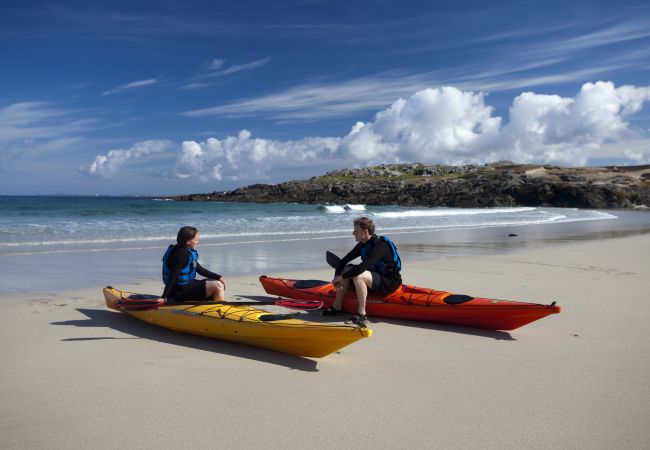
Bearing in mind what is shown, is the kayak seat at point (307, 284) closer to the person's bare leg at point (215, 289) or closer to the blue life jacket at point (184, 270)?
the person's bare leg at point (215, 289)

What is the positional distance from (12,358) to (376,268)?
397 cm

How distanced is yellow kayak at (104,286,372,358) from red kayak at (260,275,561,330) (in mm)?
1653

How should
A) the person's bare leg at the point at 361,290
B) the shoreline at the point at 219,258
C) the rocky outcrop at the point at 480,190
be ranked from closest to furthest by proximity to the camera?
the person's bare leg at the point at 361,290 < the shoreline at the point at 219,258 < the rocky outcrop at the point at 480,190

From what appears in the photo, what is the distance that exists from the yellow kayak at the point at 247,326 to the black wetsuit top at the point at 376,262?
1.30 metres

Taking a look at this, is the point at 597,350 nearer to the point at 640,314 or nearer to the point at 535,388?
the point at 535,388

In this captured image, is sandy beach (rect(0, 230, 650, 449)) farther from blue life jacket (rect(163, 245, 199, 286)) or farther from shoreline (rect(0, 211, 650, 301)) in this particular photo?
shoreline (rect(0, 211, 650, 301))

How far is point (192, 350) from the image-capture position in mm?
5043

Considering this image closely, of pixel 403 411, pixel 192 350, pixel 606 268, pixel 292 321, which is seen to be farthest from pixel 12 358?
pixel 606 268

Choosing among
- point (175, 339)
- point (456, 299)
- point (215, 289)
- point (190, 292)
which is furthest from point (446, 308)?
point (175, 339)

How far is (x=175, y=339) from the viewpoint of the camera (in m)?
5.41

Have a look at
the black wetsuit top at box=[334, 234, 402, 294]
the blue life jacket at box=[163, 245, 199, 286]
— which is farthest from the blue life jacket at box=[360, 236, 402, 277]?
the blue life jacket at box=[163, 245, 199, 286]

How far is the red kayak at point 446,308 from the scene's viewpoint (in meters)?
5.52

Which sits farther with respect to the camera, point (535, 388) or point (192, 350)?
point (192, 350)

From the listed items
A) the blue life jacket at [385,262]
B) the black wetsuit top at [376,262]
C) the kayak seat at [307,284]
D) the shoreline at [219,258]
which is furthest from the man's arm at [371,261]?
the shoreline at [219,258]
